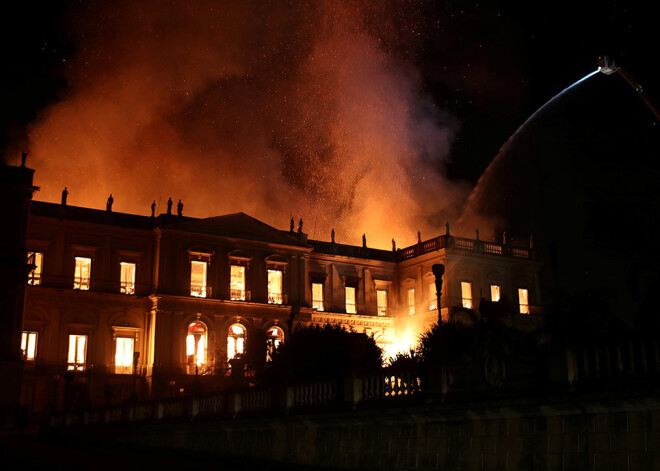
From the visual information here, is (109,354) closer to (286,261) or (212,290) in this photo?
(212,290)

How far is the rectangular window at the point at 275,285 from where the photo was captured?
47875mm

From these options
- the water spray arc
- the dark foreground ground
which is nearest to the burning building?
the dark foreground ground

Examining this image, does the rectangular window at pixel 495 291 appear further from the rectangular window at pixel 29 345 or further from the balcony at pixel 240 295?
the rectangular window at pixel 29 345

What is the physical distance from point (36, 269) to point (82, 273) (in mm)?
2702

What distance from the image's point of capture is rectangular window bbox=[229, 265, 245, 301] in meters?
46.3

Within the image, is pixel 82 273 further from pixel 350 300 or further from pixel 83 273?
pixel 350 300

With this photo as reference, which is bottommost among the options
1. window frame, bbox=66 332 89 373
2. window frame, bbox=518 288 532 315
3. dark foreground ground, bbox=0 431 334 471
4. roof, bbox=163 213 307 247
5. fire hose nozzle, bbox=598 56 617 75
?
dark foreground ground, bbox=0 431 334 471

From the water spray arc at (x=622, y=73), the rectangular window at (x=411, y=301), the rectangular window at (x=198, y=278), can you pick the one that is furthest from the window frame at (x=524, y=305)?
the water spray arc at (x=622, y=73)

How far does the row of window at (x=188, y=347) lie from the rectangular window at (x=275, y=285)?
209cm

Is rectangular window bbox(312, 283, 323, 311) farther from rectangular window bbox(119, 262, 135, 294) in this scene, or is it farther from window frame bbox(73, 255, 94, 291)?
window frame bbox(73, 255, 94, 291)

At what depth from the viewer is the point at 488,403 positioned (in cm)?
1046

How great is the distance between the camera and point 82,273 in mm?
43000

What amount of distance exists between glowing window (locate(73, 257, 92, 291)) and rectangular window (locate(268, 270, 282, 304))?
11.5 metres

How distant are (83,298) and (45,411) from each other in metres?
6.62
